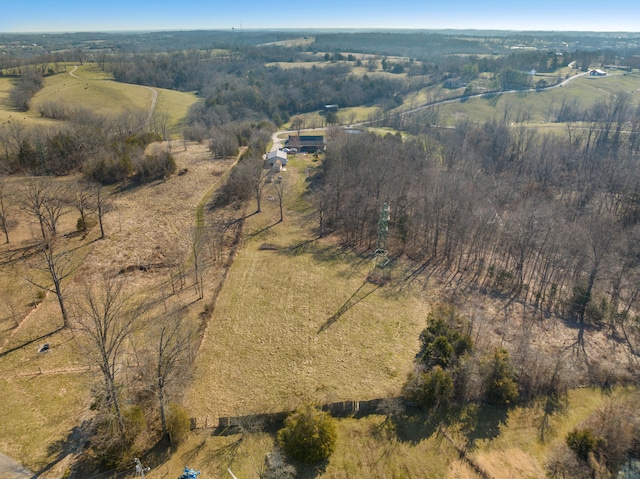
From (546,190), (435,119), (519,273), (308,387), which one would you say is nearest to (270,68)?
(435,119)

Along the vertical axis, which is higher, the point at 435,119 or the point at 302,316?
the point at 435,119

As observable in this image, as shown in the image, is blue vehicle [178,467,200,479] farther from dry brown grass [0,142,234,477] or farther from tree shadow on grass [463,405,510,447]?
tree shadow on grass [463,405,510,447]

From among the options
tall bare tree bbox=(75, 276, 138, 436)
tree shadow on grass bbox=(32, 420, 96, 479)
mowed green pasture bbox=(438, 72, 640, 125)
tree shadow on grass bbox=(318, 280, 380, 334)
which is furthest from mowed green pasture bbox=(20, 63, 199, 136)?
tree shadow on grass bbox=(32, 420, 96, 479)

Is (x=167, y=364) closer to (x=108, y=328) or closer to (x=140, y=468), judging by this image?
(x=140, y=468)

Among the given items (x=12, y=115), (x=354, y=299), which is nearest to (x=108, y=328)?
(x=354, y=299)

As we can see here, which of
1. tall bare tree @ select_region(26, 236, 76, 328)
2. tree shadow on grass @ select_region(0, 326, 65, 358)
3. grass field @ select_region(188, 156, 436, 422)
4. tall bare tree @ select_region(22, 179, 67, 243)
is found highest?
tall bare tree @ select_region(22, 179, 67, 243)

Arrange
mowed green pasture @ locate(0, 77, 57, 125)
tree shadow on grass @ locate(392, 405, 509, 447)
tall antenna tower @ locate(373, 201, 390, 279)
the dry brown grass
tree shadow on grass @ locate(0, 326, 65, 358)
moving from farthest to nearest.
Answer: mowed green pasture @ locate(0, 77, 57, 125)
tall antenna tower @ locate(373, 201, 390, 279)
tree shadow on grass @ locate(0, 326, 65, 358)
tree shadow on grass @ locate(392, 405, 509, 447)
the dry brown grass

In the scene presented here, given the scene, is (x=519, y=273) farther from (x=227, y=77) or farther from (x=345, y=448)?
(x=227, y=77)
